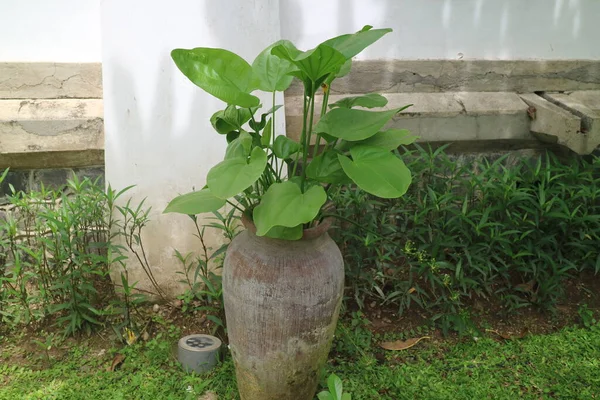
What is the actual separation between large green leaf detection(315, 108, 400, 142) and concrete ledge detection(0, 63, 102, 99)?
1759mm

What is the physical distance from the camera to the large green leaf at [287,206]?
1.80m

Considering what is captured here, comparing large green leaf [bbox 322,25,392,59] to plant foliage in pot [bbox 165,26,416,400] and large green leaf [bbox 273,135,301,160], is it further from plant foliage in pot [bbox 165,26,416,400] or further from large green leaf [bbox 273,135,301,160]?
large green leaf [bbox 273,135,301,160]

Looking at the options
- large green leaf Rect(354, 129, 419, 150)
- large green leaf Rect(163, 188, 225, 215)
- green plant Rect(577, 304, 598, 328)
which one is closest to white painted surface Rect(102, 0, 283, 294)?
large green leaf Rect(163, 188, 225, 215)

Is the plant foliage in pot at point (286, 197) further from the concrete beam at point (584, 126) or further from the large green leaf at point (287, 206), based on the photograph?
the concrete beam at point (584, 126)

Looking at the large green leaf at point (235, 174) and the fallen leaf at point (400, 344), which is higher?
the large green leaf at point (235, 174)

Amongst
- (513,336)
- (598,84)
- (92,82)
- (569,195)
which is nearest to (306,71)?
(92,82)

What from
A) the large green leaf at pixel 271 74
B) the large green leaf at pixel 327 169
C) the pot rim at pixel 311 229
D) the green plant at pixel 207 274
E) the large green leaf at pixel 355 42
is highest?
the large green leaf at pixel 355 42

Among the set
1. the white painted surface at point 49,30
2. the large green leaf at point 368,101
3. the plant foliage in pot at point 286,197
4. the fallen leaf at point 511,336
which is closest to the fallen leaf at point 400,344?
the fallen leaf at point 511,336

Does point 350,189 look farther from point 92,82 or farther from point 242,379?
point 92,82

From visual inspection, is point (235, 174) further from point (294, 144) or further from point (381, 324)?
point (381, 324)

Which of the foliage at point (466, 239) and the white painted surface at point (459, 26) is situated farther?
the white painted surface at point (459, 26)

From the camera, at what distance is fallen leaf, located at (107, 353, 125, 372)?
2.57 metres

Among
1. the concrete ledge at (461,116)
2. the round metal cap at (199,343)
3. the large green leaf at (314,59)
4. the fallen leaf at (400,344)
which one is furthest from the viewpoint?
the concrete ledge at (461,116)

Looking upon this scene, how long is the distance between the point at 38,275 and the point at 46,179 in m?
0.66
